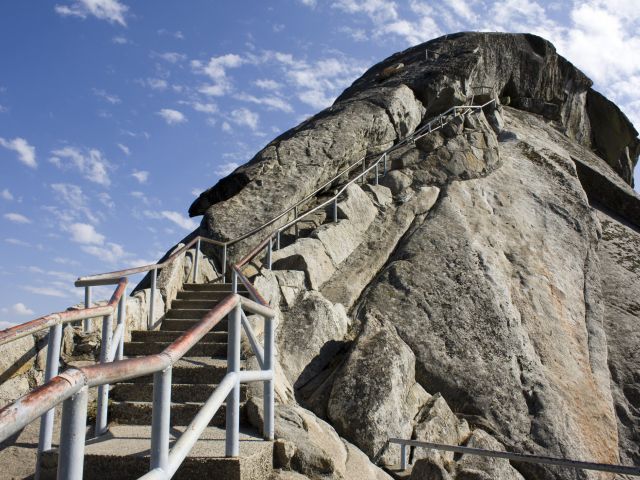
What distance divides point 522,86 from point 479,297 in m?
14.1

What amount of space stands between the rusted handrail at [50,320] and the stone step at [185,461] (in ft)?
2.89

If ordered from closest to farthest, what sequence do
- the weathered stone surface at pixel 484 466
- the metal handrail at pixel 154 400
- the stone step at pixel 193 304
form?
the metal handrail at pixel 154 400 < the weathered stone surface at pixel 484 466 < the stone step at pixel 193 304

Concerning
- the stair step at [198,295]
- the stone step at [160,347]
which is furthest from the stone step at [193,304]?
the stone step at [160,347]

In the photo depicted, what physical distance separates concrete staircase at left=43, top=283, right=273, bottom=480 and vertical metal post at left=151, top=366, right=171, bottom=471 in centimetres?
127

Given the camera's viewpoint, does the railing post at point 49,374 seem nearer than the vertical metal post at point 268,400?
Yes

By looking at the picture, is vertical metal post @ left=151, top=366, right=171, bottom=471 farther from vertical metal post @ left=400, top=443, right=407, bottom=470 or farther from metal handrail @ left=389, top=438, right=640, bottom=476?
vertical metal post @ left=400, top=443, right=407, bottom=470

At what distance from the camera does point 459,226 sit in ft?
40.4

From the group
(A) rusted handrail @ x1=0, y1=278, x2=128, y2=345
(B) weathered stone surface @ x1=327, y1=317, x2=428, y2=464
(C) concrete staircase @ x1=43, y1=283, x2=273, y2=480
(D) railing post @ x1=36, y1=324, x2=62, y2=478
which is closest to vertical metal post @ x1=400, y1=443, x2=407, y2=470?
(B) weathered stone surface @ x1=327, y1=317, x2=428, y2=464

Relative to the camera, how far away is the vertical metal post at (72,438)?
2.33 meters

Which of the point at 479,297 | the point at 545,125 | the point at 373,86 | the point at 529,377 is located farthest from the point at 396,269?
the point at 545,125

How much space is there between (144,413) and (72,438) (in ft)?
11.5

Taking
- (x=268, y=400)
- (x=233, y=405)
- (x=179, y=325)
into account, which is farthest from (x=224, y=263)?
(x=233, y=405)

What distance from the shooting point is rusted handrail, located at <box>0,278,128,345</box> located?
4426mm

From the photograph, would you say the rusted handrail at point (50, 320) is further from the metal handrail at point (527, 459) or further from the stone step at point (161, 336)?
the metal handrail at point (527, 459)
